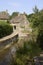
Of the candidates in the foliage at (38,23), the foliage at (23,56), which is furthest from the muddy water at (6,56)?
the foliage at (38,23)

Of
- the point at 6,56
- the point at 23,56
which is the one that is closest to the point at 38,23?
the point at 23,56

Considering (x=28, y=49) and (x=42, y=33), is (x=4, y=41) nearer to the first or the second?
(x=28, y=49)

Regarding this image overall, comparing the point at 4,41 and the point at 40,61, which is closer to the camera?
the point at 4,41

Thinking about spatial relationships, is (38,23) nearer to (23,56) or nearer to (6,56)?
(23,56)

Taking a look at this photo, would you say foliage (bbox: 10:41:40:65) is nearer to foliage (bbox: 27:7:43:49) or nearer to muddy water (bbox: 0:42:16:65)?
muddy water (bbox: 0:42:16:65)

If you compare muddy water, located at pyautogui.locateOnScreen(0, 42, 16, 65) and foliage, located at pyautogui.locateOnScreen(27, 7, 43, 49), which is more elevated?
foliage, located at pyautogui.locateOnScreen(27, 7, 43, 49)

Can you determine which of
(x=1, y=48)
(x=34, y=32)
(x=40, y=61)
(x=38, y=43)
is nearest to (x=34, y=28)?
(x=34, y=32)

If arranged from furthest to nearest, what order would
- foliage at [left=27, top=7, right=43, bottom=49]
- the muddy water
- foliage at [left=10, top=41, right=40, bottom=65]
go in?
foliage at [left=27, top=7, right=43, bottom=49] → foliage at [left=10, top=41, right=40, bottom=65] → the muddy water

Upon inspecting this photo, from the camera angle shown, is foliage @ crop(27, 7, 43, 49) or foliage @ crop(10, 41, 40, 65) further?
A: foliage @ crop(27, 7, 43, 49)

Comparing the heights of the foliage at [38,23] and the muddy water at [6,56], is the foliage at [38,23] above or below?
above

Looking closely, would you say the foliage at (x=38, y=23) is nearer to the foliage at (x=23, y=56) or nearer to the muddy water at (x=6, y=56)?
the foliage at (x=23, y=56)

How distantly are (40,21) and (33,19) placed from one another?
146 centimetres

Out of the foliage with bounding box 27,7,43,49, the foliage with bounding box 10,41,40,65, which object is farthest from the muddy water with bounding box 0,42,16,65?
the foliage with bounding box 27,7,43,49

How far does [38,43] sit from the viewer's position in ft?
97.0
